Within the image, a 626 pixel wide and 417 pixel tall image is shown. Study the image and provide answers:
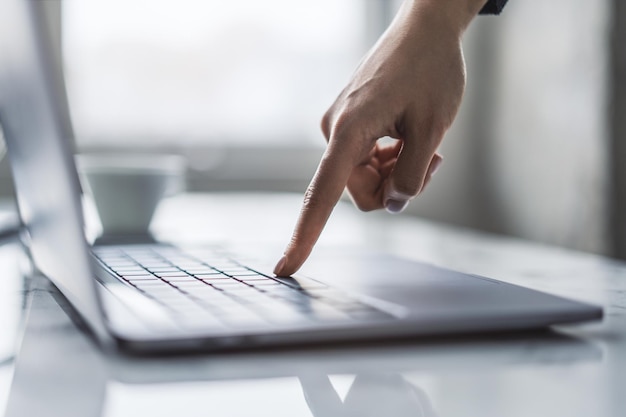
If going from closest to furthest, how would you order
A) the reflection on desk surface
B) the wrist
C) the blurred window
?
the reflection on desk surface < the wrist < the blurred window

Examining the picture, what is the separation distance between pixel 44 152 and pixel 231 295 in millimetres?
161

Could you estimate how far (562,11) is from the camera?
148cm

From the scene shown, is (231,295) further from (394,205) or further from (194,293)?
(394,205)

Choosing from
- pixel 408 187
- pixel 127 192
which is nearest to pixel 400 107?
pixel 408 187

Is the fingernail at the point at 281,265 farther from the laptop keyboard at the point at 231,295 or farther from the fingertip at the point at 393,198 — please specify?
the fingertip at the point at 393,198

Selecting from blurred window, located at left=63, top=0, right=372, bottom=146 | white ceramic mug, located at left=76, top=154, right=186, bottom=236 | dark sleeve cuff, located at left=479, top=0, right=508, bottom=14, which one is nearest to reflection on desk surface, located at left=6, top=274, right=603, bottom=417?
dark sleeve cuff, located at left=479, top=0, right=508, bottom=14

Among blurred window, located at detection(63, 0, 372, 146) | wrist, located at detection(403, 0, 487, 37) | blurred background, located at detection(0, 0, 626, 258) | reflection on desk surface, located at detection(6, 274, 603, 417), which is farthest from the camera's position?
blurred window, located at detection(63, 0, 372, 146)

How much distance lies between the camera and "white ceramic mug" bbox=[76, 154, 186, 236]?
1.09 meters

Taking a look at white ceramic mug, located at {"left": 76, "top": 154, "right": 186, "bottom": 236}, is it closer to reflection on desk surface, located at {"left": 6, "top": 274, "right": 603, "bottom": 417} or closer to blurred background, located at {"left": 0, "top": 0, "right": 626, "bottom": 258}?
reflection on desk surface, located at {"left": 6, "top": 274, "right": 603, "bottom": 417}

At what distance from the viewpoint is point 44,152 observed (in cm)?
46

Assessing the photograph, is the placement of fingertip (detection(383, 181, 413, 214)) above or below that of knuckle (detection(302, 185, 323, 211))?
below

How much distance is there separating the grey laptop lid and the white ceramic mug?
0.48 m

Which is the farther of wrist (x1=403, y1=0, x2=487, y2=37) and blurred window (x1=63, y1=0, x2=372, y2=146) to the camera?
blurred window (x1=63, y1=0, x2=372, y2=146)

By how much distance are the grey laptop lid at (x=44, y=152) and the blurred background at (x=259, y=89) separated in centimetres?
130
